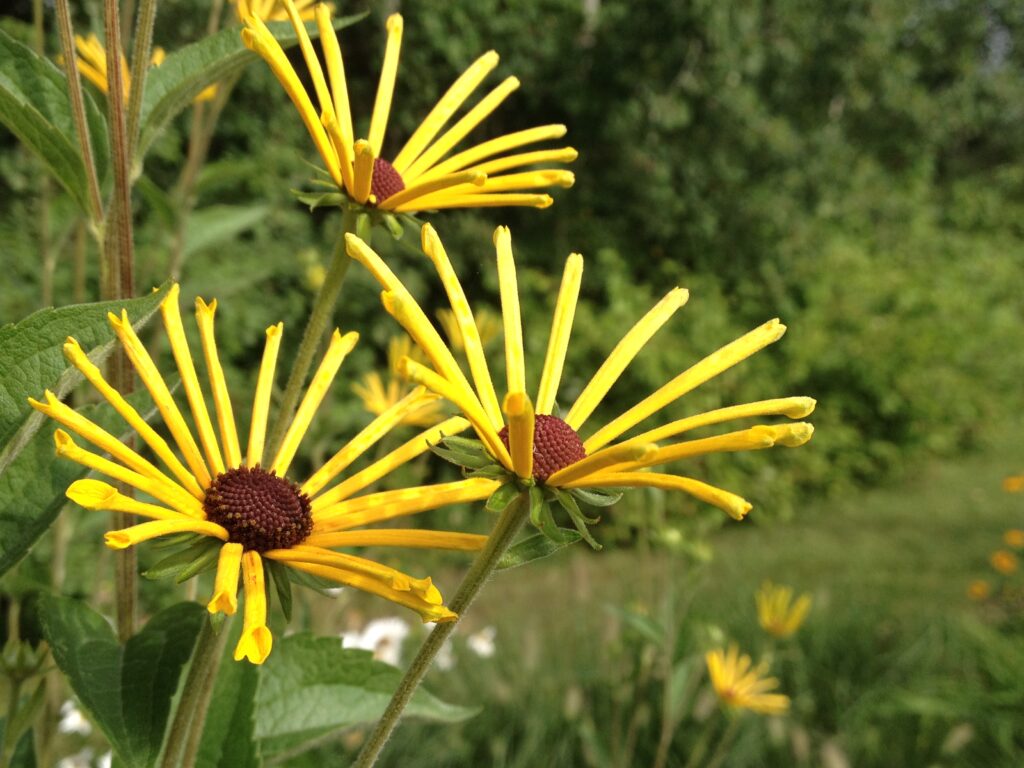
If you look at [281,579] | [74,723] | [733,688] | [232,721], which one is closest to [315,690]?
[232,721]

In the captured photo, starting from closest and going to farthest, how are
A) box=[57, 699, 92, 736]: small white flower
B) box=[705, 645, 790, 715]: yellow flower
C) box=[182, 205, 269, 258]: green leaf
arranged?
box=[182, 205, 269, 258]: green leaf
box=[57, 699, 92, 736]: small white flower
box=[705, 645, 790, 715]: yellow flower

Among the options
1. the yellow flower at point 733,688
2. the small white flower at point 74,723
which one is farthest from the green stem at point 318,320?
the yellow flower at point 733,688

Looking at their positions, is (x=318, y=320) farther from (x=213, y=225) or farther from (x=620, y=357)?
(x=213, y=225)

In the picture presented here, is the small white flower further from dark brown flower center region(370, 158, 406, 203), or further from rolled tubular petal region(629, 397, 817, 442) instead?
rolled tubular petal region(629, 397, 817, 442)

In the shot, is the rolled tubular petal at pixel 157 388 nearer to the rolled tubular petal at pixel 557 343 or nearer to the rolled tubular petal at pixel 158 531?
the rolled tubular petal at pixel 158 531

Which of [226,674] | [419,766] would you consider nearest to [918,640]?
[419,766]

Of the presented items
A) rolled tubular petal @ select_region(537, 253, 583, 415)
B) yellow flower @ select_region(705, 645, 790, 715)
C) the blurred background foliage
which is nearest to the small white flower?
yellow flower @ select_region(705, 645, 790, 715)

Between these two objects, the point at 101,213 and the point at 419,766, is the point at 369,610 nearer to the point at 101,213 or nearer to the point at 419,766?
the point at 419,766
